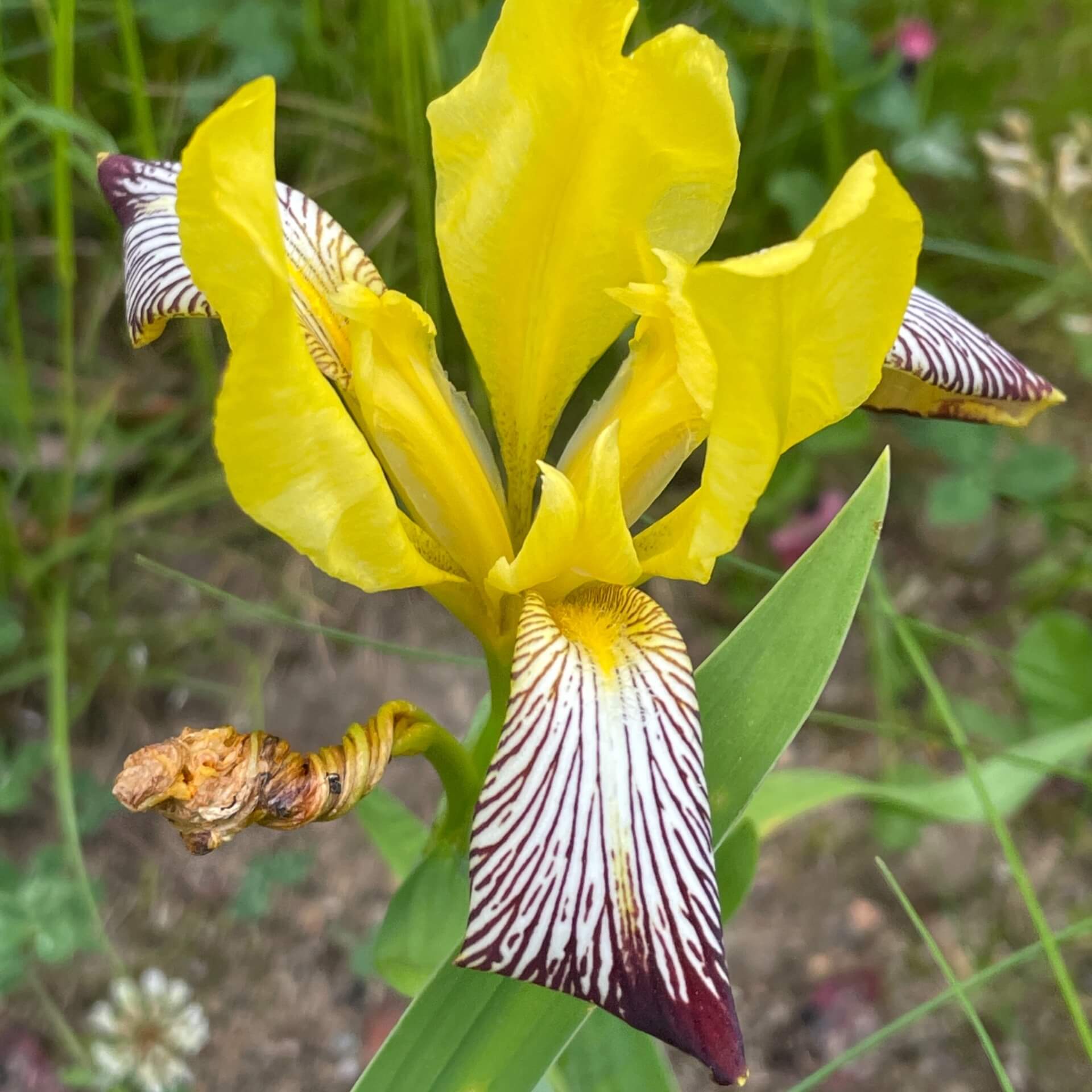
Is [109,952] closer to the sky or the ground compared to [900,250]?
closer to the ground

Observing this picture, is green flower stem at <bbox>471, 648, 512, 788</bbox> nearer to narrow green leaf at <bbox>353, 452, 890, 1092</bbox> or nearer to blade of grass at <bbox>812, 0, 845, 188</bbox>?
narrow green leaf at <bbox>353, 452, 890, 1092</bbox>

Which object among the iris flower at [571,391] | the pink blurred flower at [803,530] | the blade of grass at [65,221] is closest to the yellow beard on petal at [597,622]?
the iris flower at [571,391]

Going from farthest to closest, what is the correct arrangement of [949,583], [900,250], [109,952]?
[949,583], [109,952], [900,250]

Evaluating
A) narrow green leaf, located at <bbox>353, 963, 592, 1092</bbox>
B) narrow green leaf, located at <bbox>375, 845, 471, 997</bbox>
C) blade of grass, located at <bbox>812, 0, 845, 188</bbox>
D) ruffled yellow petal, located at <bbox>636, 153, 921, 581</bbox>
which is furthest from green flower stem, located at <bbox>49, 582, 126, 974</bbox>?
blade of grass, located at <bbox>812, 0, 845, 188</bbox>

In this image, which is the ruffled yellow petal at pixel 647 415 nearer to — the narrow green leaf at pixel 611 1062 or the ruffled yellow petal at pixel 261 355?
the ruffled yellow petal at pixel 261 355

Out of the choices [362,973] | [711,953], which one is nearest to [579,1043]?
[711,953]

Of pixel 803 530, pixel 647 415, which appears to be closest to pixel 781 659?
pixel 647 415

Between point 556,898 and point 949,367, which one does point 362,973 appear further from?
point 949,367
